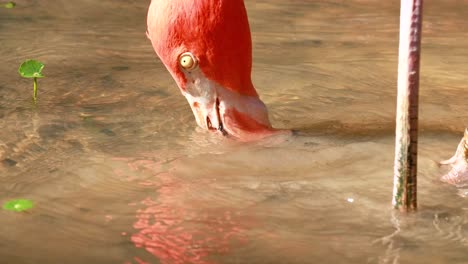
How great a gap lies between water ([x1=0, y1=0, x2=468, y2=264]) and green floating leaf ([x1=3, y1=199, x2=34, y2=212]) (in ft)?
0.11

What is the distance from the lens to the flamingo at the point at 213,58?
274 cm

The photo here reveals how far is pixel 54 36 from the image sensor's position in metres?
4.17

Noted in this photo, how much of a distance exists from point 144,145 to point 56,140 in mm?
274

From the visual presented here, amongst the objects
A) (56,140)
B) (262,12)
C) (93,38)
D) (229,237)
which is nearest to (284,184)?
(229,237)

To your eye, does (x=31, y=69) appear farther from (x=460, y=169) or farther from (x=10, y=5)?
(x=460, y=169)

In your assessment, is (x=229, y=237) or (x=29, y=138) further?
(x=29, y=138)

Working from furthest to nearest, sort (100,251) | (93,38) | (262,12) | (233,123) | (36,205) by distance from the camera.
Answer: (262,12) → (93,38) → (233,123) → (36,205) → (100,251)

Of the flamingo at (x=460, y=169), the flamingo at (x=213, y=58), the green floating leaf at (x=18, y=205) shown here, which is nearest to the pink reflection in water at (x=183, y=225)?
the green floating leaf at (x=18, y=205)

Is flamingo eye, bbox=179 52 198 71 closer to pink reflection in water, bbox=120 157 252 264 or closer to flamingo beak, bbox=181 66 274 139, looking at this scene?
flamingo beak, bbox=181 66 274 139

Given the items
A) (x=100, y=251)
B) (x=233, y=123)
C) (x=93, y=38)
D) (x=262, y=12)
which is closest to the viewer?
(x=100, y=251)

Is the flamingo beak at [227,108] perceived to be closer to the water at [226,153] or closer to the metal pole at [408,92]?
the water at [226,153]

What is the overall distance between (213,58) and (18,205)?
0.73 m

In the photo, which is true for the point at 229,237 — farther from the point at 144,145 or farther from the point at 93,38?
the point at 93,38

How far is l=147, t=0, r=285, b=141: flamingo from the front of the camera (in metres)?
2.74
